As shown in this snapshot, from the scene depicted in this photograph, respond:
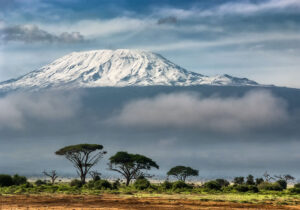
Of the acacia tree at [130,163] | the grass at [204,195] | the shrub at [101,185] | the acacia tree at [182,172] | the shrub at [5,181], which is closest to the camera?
the grass at [204,195]

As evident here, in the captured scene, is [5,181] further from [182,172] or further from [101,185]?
[182,172]

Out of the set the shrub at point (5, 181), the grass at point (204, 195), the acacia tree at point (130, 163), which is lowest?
the grass at point (204, 195)

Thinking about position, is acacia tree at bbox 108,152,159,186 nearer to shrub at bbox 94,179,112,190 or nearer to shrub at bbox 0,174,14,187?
shrub at bbox 0,174,14,187

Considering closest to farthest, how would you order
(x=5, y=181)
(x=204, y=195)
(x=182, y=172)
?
(x=204, y=195)
(x=5, y=181)
(x=182, y=172)

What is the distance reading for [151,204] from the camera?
54.2 m

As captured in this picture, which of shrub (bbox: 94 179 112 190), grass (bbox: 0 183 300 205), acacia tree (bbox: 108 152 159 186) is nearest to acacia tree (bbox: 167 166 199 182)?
acacia tree (bbox: 108 152 159 186)

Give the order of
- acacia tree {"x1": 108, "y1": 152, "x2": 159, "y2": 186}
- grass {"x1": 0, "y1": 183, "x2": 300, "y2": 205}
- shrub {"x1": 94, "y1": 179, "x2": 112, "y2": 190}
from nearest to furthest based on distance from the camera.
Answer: grass {"x1": 0, "y1": 183, "x2": 300, "y2": 205}
shrub {"x1": 94, "y1": 179, "x2": 112, "y2": 190}
acacia tree {"x1": 108, "y1": 152, "x2": 159, "y2": 186}

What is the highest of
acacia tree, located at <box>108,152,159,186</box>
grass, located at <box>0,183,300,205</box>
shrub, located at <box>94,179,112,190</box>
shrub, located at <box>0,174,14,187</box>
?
acacia tree, located at <box>108,152,159,186</box>

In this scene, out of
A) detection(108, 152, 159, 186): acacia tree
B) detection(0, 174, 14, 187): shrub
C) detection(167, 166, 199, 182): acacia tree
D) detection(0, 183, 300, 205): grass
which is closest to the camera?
detection(0, 183, 300, 205): grass

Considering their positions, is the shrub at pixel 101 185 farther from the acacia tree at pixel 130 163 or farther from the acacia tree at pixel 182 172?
the acacia tree at pixel 182 172

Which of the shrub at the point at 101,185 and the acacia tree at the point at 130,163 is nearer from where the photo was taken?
the shrub at the point at 101,185

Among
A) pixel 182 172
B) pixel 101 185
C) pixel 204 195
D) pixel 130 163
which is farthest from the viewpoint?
pixel 182 172

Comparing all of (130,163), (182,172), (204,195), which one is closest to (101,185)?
(204,195)

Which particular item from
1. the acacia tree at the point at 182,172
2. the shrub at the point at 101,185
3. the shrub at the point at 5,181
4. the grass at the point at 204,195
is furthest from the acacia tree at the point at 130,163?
the grass at the point at 204,195
